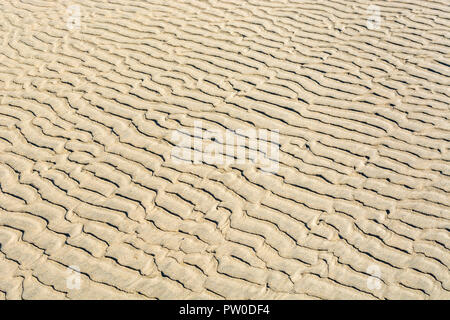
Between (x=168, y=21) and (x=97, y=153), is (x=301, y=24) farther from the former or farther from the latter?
(x=97, y=153)

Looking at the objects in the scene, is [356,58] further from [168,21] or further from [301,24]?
[168,21]

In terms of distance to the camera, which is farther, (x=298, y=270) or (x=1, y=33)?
(x=1, y=33)

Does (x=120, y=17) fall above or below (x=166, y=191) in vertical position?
above

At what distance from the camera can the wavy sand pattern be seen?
4.39 m

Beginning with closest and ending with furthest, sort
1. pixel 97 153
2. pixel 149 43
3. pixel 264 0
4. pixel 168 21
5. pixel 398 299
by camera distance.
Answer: pixel 398 299, pixel 97 153, pixel 149 43, pixel 168 21, pixel 264 0

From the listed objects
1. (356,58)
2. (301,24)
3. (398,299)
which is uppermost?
(301,24)

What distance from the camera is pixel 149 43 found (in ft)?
25.3

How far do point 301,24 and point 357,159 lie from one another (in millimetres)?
3266

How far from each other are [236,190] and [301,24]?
3.81 m

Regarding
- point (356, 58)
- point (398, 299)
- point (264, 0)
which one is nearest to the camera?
point (398, 299)

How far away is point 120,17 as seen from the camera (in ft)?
28.3

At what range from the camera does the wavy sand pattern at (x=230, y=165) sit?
4.39 meters

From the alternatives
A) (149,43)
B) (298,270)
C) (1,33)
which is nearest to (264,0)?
(149,43)

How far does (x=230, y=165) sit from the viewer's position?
549cm
